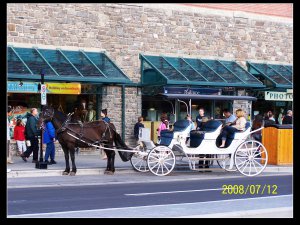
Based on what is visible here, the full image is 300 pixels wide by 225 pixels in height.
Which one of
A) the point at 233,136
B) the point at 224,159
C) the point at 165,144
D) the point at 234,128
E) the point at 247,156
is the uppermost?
the point at 234,128

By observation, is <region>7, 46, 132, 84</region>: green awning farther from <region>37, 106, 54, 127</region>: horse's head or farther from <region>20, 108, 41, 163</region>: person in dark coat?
<region>37, 106, 54, 127</region>: horse's head

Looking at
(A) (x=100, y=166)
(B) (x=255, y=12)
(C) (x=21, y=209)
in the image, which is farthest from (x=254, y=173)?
(B) (x=255, y=12)

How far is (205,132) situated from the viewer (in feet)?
56.1

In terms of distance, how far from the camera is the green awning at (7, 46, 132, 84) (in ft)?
70.0

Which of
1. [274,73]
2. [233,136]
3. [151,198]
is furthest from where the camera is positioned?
[274,73]

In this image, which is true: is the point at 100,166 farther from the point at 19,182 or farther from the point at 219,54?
the point at 219,54

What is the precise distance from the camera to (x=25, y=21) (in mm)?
22828

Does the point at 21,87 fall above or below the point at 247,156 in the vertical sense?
above

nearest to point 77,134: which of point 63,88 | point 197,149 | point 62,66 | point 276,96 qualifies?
point 197,149

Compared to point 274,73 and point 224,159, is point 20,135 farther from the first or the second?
point 274,73

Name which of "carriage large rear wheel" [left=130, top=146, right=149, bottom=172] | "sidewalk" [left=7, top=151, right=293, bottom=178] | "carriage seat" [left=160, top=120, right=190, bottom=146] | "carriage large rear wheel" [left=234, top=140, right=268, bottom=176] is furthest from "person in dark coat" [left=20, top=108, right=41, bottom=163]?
"carriage large rear wheel" [left=234, top=140, right=268, bottom=176]

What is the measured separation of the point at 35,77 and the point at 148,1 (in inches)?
280

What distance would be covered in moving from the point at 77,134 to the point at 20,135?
463cm
